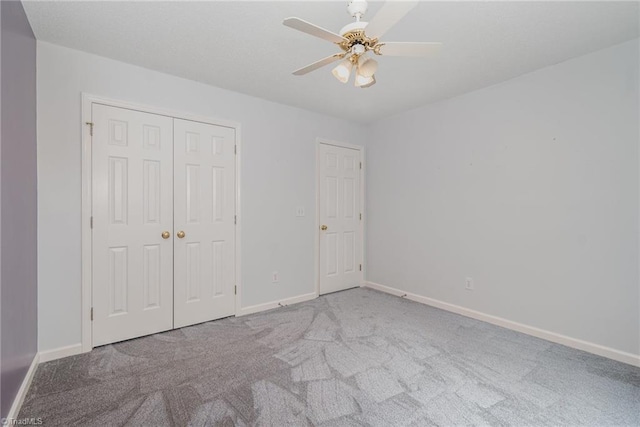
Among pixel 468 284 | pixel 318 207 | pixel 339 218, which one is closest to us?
pixel 468 284

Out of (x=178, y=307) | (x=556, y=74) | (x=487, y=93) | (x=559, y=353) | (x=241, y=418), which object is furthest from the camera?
(x=487, y=93)

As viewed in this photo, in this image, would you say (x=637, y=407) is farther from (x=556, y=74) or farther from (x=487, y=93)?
(x=487, y=93)

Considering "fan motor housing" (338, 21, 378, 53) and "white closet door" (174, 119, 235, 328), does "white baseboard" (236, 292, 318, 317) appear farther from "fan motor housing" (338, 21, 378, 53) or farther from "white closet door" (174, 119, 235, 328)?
"fan motor housing" (338, 21, 378, 53)

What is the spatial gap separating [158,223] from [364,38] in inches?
92.2

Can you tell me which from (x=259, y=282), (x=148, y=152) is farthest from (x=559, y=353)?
(x=148, y=152)

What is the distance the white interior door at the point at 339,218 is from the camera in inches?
158

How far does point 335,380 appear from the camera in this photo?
204 cm

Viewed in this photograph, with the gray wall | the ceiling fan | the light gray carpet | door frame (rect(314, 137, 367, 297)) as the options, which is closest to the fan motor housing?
the ceiling fan

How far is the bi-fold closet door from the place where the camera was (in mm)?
2510

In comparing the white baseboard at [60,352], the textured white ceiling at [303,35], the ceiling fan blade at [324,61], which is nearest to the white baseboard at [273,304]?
the white baseboard at [60,352]

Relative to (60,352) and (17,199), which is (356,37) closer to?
(17,199)

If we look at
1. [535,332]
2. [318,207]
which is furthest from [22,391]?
[535,332]

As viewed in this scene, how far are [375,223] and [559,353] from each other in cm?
244

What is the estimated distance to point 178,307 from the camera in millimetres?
2881
